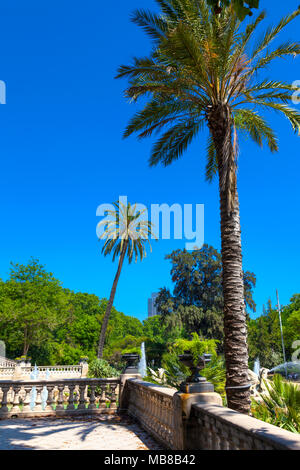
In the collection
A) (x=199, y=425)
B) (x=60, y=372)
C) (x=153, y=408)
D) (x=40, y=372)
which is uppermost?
(x=199, y=425)

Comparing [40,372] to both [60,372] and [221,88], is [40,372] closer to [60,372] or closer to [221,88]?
[60,372]

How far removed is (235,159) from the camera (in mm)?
→ 8500

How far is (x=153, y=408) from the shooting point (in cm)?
748

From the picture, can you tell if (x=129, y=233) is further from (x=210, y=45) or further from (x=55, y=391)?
(x=210, y=45)

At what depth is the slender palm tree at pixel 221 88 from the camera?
24.3 feet

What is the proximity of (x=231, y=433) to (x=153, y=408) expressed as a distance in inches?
163

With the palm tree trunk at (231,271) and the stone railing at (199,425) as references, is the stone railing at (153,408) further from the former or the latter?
the palm tree trunk at (231,271)

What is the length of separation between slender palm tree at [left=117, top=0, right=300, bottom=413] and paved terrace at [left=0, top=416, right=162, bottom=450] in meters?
2.17

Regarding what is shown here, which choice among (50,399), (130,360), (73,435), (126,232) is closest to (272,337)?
(126,232)

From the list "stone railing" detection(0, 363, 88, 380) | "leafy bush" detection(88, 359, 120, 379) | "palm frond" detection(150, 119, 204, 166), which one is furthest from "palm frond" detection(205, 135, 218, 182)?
"stone railing" detection(0, 363, 88, 380)

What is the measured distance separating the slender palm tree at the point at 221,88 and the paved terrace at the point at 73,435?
7.12 ft

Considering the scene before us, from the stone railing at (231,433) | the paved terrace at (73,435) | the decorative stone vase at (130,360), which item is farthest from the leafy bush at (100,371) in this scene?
the stone railing at (231,433)

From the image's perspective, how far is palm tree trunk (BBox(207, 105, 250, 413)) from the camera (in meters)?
7.05

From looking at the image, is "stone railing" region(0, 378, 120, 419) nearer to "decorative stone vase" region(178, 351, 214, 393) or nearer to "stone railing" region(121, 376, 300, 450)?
"stone railing" region(121, 376, 300, 450)
